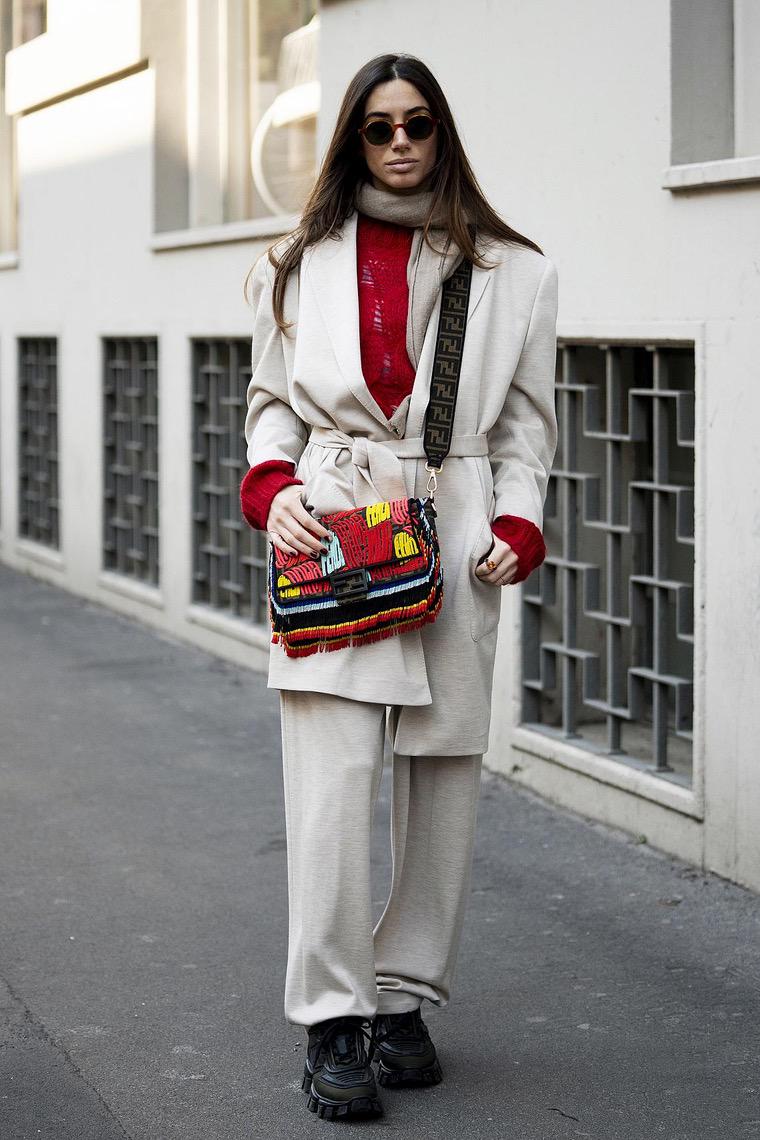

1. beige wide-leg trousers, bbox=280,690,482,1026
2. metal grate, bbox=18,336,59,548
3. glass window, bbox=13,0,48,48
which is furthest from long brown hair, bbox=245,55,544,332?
glass window, bbox=13,0,48,48

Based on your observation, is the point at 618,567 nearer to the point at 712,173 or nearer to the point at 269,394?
the point at 712,173

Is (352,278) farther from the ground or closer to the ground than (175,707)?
farther from the ground

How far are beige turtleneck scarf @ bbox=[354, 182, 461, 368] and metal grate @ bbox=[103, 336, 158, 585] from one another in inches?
293

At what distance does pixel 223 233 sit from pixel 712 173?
4802mm

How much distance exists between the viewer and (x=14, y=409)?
14.0 meters

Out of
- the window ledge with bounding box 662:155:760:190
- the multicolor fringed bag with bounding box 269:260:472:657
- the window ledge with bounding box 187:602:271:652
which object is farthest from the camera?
the window ledge with bounding box 187:602:271:652

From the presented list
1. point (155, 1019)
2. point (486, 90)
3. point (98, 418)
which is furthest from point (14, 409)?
point (155, 1019)

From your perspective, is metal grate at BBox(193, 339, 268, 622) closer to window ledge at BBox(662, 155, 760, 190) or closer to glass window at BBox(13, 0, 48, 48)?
window ledge at BBox(662, 155, 760, 190)

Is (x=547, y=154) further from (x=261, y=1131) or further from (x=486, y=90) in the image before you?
(x=261, y=1131)

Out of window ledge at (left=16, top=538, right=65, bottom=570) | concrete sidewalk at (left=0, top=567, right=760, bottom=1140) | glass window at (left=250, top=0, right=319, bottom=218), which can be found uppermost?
glass window at (left=250, top=0, right=319, bottom=218)

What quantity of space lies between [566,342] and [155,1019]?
9.80ft

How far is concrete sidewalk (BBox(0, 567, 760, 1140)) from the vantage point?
3.60 metres

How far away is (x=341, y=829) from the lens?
11.3 ft

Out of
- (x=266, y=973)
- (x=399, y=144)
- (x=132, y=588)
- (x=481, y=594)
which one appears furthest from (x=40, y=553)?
(x=399, y=144)
